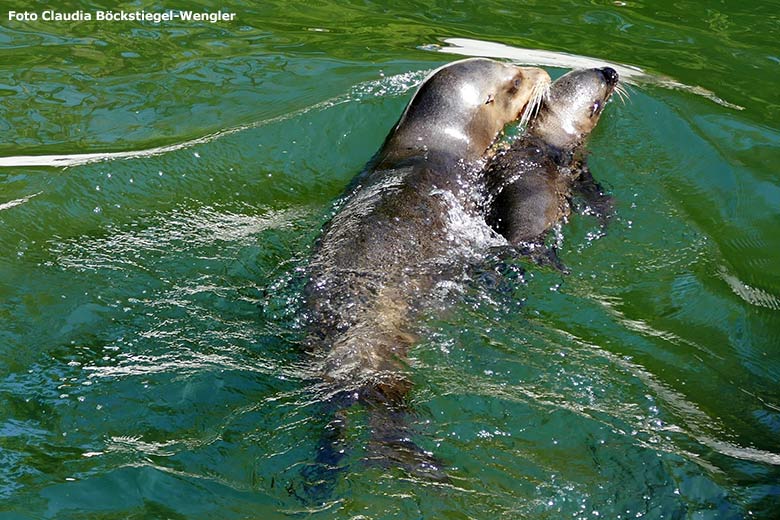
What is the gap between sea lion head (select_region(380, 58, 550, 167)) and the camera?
6.47 meters

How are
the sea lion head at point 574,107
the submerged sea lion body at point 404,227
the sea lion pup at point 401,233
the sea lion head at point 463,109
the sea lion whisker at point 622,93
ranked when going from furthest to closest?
the sea lion whisker at point 622,93, the sea lion head at point 574,107, the sea lion head at point 463,109, the submerged sea lion body at point 404,227, the sea lion pup at point 401,233

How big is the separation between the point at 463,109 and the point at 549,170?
2.34 ft

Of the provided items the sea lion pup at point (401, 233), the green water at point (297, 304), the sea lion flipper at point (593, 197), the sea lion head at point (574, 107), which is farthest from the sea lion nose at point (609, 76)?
the sea lion flipper at point (593, 197)

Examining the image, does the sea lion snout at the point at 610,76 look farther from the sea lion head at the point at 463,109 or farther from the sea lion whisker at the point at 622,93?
the sea lion head at the point at 463,109

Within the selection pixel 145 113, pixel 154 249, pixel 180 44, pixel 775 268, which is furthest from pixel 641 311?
pixel 180 44

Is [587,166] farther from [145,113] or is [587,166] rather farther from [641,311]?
[145,113]

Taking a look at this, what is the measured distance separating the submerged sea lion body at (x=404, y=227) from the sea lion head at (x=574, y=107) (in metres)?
0.16

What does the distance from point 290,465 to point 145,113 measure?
178 inches

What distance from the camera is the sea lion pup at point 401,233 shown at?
4414 mm

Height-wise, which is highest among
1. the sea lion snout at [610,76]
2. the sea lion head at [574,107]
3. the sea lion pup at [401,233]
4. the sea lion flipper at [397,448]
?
the sea lion snout at [610,76]

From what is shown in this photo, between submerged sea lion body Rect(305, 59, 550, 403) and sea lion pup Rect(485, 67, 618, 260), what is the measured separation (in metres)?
0.15

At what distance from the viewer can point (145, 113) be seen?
7715 millimetres

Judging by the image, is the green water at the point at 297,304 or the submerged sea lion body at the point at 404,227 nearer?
the green water at the point at 297,304

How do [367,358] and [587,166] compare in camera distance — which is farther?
[587,166]
